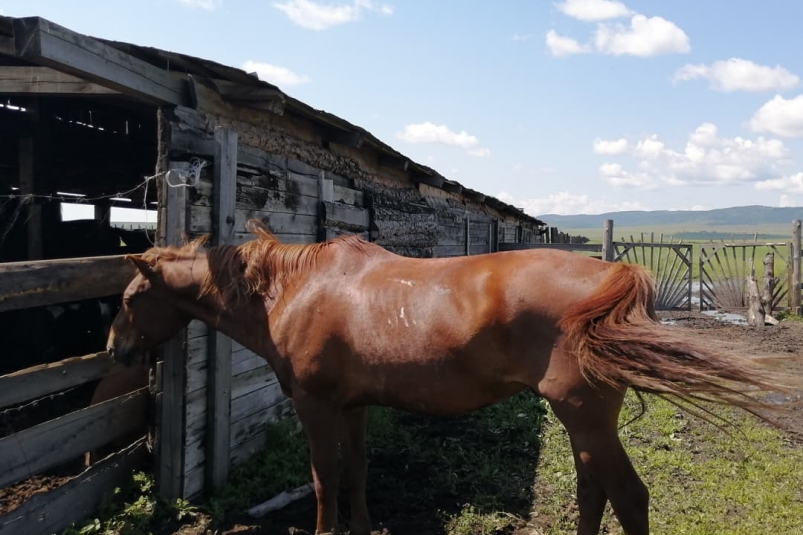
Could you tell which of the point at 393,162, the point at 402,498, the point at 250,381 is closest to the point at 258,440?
the point at 250,381

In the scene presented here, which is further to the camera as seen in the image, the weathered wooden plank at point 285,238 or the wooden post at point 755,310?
the wooden post at point 755,310

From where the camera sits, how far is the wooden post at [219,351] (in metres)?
4.09

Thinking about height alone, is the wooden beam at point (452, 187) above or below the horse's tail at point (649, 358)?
above

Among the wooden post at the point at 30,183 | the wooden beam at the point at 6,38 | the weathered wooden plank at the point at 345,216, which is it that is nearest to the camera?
the wooden beam at the point at 6,38

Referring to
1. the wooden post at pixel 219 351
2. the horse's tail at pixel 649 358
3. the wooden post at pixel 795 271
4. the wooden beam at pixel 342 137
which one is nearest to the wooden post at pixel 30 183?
the wooden beam at pixel 342 137

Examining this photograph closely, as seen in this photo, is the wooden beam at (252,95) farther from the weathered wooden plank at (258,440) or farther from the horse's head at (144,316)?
the weathered wooden plank at (258,440)

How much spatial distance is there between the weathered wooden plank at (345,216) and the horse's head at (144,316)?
206cm

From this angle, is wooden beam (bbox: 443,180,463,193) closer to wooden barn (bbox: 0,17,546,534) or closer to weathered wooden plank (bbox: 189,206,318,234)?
wooden barn (bbox: 0,17,546,534)

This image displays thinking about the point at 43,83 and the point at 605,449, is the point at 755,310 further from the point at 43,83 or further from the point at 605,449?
the point at 43,83

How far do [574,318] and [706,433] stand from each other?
13.3ft

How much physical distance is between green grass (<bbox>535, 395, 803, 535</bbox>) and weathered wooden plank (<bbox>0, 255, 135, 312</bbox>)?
3318 mm

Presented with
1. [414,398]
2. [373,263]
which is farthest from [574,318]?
[373,263]

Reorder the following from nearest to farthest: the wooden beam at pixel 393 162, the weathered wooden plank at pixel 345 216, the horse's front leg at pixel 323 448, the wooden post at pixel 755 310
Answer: the horse's front leg at pixel 323 448 < the weathered wooden plank at pixel 345 216 < the wooden beam at pixel 393 162 < the wooden post at pixel 755 310

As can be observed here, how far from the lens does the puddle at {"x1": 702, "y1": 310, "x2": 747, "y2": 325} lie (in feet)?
46.2
